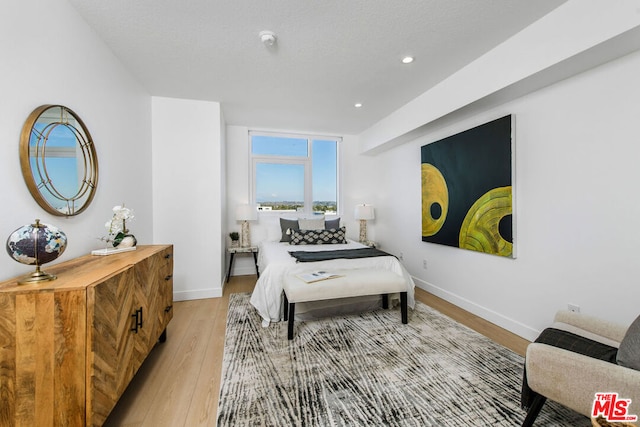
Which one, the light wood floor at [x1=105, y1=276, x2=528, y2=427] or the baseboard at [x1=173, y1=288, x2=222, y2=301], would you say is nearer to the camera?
the light wood floor at [x1=105, y1=276, x2=528, y2=427]

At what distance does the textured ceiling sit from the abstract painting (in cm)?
74

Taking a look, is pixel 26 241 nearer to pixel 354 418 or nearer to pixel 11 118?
pixel 11 118

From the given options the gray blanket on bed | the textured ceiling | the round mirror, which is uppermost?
the textured ceiling

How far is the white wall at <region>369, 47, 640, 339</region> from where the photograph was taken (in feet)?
5.73

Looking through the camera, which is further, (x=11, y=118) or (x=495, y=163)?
(x=495, y=163)

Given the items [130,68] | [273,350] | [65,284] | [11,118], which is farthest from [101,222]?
[273,350]

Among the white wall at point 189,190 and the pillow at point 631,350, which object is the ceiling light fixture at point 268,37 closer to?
the white wall at point 189,190

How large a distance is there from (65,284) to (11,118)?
3.01 feet

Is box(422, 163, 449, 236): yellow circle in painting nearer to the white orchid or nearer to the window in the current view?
the window

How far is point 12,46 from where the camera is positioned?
4.32 ft

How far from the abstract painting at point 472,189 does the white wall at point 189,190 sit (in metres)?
2.80

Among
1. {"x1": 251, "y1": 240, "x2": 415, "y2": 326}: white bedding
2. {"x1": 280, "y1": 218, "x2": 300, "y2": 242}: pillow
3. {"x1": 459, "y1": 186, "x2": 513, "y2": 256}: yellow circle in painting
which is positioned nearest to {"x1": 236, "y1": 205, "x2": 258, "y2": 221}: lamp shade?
{"x1": 280, "y1": 218, "x2": 300, "y2": 242}: pillow

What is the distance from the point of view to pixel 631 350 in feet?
3.54

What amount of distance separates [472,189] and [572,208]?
0.89 m
